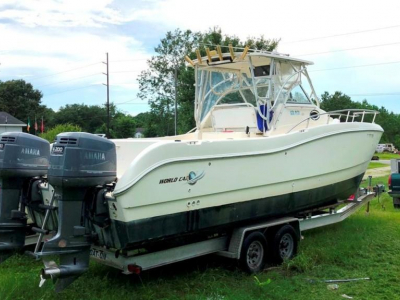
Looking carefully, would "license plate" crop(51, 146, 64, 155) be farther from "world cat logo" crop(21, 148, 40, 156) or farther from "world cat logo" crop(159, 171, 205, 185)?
"world cat logo" crop(159, 171, 205, 185)

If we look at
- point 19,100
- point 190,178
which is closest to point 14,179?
point 190,178

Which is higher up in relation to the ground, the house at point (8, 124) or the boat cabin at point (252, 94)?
the boat cabin at point (252, 94)

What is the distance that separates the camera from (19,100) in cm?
5778

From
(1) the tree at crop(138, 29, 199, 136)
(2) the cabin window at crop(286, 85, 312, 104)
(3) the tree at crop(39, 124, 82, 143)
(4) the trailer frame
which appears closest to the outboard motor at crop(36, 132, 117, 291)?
(4) the trailer frame

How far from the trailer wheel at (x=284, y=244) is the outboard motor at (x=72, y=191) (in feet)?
8.79

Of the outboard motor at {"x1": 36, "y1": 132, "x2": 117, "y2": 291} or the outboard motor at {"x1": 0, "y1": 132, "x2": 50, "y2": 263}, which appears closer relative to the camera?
the outboard motor at {"x1": 36, "y1": 132, "x2": 117, "y2": 291}

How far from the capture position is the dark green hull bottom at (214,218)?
4418 millimetres

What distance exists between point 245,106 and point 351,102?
56.6 metres

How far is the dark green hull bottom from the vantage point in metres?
4.42

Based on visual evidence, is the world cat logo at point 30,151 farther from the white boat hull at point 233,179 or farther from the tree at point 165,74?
the tree at point 165,74

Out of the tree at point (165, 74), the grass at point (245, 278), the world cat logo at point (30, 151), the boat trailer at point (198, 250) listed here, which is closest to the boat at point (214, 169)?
the boat trailer at point (198, 250)

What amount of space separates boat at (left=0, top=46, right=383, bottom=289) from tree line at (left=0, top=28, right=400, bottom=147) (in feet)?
4.58

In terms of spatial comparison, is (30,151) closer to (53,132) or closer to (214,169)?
(214,169)

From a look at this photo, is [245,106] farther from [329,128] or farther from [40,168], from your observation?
[40,168]
